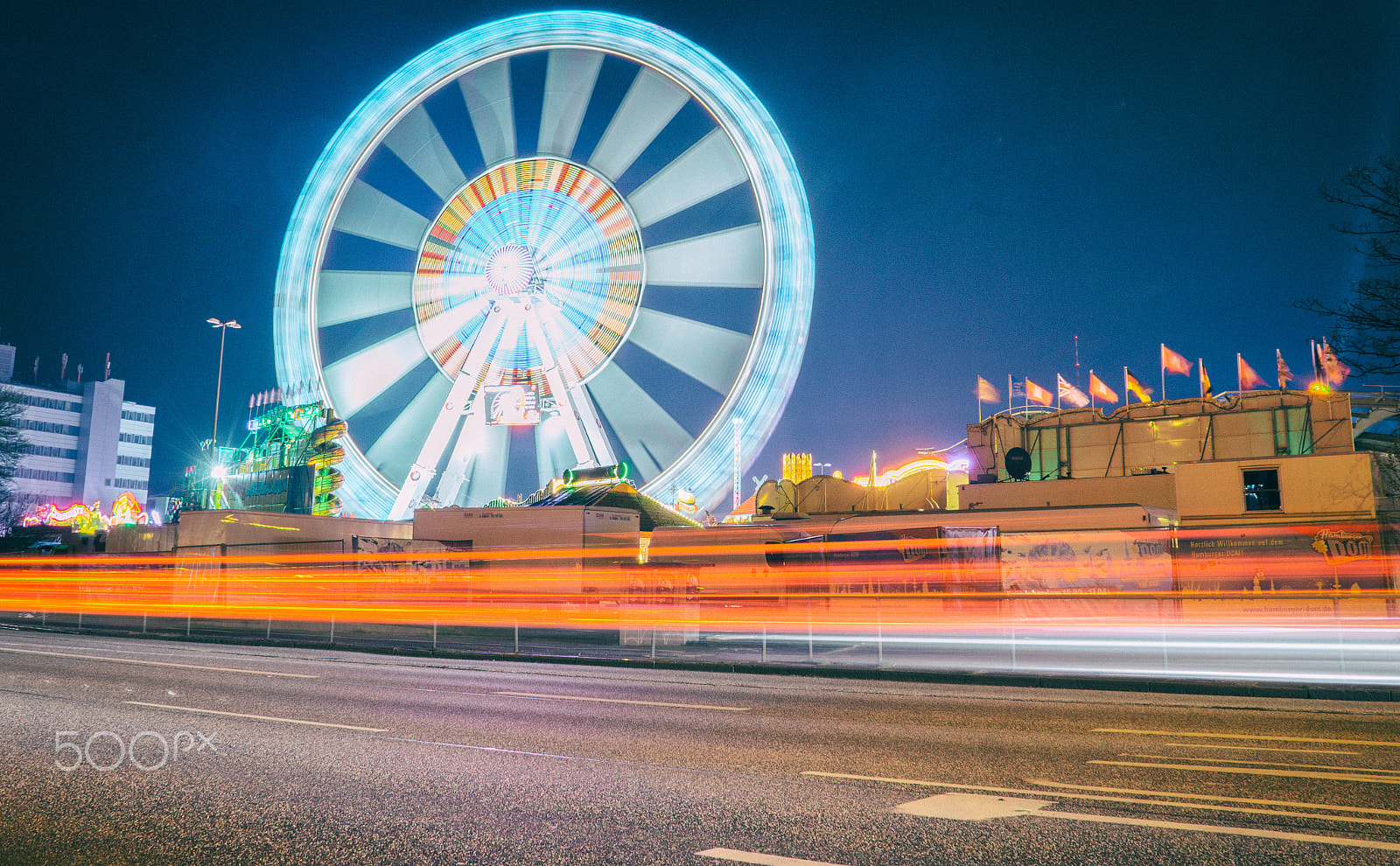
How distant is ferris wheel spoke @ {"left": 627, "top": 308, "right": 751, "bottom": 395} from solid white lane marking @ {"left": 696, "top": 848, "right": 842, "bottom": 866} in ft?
76.4

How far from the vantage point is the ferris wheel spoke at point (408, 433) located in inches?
1217

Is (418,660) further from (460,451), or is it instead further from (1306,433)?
(1306,433)

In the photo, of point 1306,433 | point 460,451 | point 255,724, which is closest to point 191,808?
point 255,724

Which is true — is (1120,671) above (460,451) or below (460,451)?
below

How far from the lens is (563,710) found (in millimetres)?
9164

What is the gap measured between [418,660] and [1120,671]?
11462 millimetres

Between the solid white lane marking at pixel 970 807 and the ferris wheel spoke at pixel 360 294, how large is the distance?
2761cm

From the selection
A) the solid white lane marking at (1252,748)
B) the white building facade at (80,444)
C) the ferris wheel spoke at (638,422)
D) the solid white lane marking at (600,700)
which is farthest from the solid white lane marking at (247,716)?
the white building facade at (80,444)

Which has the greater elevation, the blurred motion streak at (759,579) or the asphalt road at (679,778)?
the blurred motion streak at (759,579)

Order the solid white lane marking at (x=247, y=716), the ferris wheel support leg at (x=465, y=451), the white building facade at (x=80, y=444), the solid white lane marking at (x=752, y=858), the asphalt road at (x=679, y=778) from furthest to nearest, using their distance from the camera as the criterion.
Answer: the white building facade at (x=80, y=444) < the ferris wheel support leg at (x=465, y=451) < the solid white lane marking at (x=247, y=716) < the asphalt road at (x=679, y=778) < the solid white lane marking at (x=752, y=858)

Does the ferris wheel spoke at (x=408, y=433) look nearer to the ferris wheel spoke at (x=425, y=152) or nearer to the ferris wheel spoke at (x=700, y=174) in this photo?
the ferris wheel spoke at (x=425, y=152)

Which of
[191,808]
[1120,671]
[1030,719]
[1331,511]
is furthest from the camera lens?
[1331,511]

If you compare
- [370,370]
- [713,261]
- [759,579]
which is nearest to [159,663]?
[759,579]

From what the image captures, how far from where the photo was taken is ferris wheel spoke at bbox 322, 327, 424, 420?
29.9m
